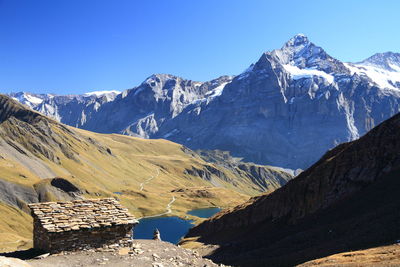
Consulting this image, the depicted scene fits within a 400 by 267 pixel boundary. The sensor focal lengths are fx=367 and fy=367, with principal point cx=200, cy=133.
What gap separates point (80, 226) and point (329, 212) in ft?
152

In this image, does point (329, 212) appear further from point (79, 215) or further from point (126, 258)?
point (79, 215)

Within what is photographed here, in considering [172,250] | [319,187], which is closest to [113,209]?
[172,250]

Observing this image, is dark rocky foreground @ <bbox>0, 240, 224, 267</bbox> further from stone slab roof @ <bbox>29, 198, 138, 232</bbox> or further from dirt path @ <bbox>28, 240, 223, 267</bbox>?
stone slab roof @ <bbox>29, 198, 138, 232</bbox>

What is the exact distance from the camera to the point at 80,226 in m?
27.6

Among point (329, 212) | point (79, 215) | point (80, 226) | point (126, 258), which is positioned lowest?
point (329, 212)

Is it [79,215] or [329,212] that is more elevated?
[79,215]

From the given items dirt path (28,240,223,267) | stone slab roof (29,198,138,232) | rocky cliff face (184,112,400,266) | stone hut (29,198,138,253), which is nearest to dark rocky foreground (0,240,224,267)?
dirt path (28,240,223,267)

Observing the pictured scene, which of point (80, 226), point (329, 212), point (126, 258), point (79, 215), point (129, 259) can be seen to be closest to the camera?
point (129, 259)

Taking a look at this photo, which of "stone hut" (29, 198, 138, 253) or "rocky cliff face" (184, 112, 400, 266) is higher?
"stone hut" (29, 198, 138, 253)

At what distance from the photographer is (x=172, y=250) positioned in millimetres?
31125

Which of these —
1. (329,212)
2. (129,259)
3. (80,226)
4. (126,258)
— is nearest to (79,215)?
(80,226)

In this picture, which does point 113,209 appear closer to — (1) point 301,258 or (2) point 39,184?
(1) point 301,258

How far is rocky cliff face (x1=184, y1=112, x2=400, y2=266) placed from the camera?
148 feet

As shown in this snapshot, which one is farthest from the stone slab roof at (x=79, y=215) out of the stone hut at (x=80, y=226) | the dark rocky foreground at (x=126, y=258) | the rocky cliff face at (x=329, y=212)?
the rocky cliff face at (x=329, y=212)
